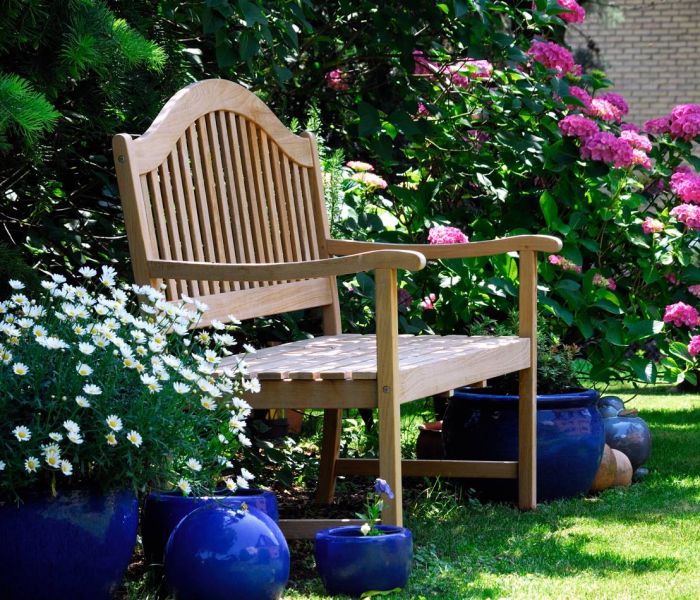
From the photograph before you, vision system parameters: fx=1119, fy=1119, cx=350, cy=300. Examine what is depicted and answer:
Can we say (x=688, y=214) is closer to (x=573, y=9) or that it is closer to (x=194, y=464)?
(x=573, y=9)

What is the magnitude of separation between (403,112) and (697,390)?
325cm

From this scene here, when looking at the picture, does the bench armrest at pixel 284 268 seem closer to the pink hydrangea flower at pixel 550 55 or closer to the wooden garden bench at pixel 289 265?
the wooden garden bench at pixel 289 265

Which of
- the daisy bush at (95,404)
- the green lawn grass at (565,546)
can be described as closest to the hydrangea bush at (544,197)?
the green lawn grass at (565,546)

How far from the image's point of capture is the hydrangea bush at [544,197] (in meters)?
3.81

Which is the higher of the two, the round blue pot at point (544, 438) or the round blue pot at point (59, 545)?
the round blue pot at point (59, 545)

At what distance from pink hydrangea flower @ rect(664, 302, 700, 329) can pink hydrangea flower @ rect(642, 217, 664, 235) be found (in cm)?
28

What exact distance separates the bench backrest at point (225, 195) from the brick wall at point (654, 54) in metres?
8.47

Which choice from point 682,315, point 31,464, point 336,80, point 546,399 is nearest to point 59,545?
point 31,464

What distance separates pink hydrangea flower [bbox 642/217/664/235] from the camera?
13.1ft

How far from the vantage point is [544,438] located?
3229mm

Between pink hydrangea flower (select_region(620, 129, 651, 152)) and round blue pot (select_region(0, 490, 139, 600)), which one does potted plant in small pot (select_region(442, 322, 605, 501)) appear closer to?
pink hydrangea flower (select_region(620, 129, 651, 152))

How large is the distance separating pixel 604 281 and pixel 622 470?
0.79 meters

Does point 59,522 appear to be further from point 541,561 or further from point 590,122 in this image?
point 590,122

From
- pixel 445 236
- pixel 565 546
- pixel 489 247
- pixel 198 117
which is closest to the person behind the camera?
pixel 565 546
